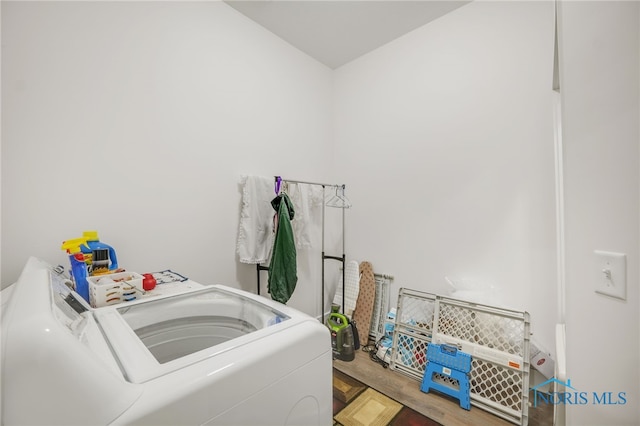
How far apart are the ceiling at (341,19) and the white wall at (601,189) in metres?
1.75

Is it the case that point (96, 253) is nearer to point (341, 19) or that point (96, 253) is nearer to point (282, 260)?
point (282, 260)

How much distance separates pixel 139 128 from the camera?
163cm

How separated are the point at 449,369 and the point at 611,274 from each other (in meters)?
1.47

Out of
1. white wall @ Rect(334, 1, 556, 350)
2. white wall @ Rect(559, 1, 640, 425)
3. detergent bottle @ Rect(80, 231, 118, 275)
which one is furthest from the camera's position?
white wall @ Rect(334, 1, 556, 350)

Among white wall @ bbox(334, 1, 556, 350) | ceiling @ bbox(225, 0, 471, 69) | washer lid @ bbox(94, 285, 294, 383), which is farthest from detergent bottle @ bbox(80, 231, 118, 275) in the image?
white wall @ bbox(334, 1, 556, 350)

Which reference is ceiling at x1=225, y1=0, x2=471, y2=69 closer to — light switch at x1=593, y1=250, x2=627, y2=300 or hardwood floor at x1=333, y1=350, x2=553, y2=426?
light switch at x1=593, y1=250, x2=627, y2=300

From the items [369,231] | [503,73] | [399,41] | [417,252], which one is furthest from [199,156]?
[503,73]

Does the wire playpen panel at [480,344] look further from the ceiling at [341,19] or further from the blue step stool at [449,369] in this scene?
the ceiling at [341,19]

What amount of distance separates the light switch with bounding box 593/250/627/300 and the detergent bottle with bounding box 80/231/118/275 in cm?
187

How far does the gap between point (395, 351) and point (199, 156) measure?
2200 mm

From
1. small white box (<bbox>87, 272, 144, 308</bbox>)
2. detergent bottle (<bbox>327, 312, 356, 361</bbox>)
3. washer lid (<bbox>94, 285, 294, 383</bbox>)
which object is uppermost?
small white box (<bbox>87, 272, 144, 308</bbox>)

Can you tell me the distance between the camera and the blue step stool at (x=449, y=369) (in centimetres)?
170

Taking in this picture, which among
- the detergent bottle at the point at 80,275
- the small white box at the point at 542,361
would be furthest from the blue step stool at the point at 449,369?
the detergent bottle at the point at 80,275

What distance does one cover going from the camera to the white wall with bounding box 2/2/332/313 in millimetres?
1281
